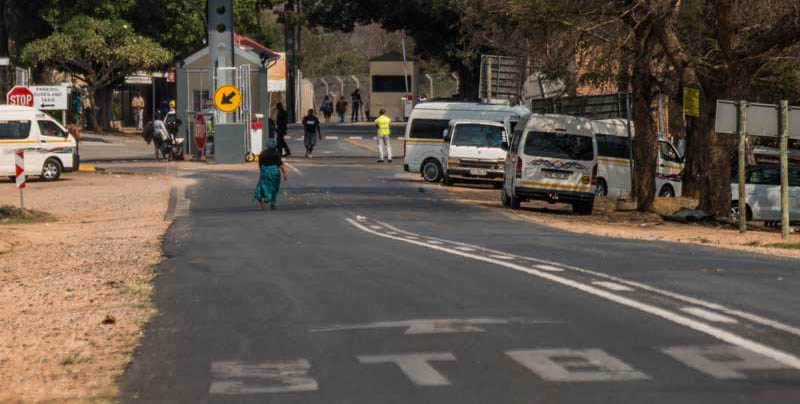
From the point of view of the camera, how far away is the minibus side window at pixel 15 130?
126 feet

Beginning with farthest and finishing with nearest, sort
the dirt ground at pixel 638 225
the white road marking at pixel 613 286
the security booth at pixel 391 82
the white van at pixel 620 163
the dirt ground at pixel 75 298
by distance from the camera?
the security booth at pixel 391 82, the white van at pixel 620 163, the dirt ground at pixel 638 225, the white road marking at pixel 613 286, the dirt ground at pixel 75 298

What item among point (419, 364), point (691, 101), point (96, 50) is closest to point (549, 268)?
point (419, 364)

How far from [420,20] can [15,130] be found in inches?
1282

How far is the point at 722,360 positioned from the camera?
8.64 m

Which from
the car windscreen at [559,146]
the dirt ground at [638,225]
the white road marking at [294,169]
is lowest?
the dirt ground at [638,225]

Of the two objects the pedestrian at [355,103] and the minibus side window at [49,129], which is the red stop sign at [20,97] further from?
the pedestrian at [355,103]

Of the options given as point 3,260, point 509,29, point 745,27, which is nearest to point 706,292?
point 3,260

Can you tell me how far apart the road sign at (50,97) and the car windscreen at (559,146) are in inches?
827

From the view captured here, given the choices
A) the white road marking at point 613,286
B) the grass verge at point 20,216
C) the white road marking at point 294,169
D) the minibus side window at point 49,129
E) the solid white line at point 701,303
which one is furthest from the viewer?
the white road marking at point 294,169

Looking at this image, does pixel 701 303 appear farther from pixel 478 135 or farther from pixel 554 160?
pixel 478 135

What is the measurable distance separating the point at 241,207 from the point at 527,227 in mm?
7309

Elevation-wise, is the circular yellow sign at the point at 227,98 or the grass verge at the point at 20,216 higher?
the circular yellow sign at the point at 227,98

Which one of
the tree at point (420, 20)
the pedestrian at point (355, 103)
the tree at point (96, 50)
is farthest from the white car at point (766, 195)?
the pedestrian at point (355, 103)

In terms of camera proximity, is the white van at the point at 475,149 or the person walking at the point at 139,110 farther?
the person walking at the point at 139,110
